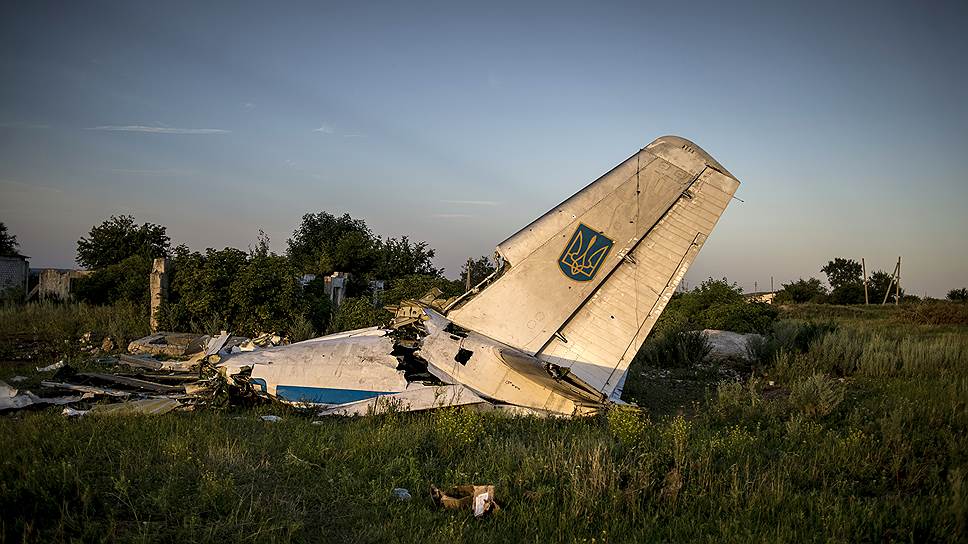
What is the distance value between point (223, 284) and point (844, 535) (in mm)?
14251

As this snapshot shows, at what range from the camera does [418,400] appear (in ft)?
21.9

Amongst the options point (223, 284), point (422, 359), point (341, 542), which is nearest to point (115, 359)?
point (223, 284)

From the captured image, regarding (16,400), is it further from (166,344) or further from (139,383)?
(166,344)

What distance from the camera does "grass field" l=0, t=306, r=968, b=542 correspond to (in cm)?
370

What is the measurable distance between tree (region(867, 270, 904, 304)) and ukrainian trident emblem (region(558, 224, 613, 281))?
149ft

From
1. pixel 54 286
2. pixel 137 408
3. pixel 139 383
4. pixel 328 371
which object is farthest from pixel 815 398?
pixel 54 286

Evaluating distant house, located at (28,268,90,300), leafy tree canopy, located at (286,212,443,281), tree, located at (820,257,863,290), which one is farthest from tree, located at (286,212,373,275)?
tree, located at (820,257,863,290)

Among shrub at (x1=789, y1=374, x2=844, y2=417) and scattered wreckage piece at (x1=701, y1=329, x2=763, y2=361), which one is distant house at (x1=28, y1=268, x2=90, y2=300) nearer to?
scattered wreckage piece at (x1=701, y1=329, x2=763, y2=361)

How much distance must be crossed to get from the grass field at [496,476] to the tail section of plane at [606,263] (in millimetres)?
931

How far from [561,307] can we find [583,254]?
2.38 ft

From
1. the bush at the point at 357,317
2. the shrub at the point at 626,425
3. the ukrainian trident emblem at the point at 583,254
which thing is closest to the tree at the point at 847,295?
the bush at the point at 357,317

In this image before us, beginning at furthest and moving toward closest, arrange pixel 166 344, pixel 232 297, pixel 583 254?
1. pixel 232 297
2. pixel 166 344
3. pixel 583 254

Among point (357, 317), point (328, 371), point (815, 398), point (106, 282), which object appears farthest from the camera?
point (106, 282)

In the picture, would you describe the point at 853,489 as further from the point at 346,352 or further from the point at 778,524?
the point at 346,352
